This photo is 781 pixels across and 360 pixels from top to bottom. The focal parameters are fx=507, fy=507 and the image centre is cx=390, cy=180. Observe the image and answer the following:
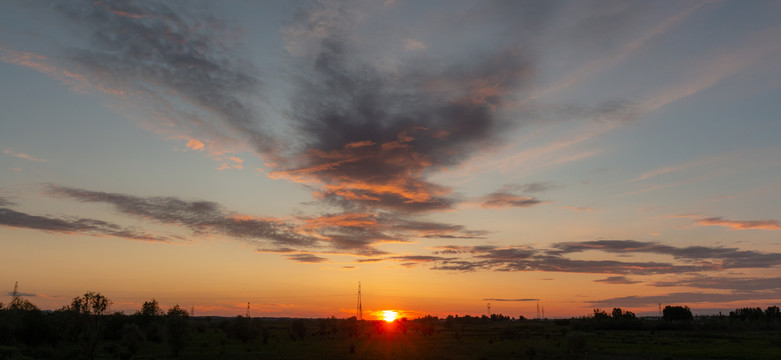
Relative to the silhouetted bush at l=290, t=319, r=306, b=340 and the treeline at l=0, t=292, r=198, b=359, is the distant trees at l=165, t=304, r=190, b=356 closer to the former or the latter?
the treeline at l=0, t=292, r=198, b=359

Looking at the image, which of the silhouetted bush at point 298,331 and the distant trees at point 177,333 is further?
the silhouetted bush at point 298,331

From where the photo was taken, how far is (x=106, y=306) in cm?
11694

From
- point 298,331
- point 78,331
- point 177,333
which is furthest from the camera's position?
point 298,331

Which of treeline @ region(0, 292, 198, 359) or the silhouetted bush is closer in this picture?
treeline @ region(0, 292, 198, 359)

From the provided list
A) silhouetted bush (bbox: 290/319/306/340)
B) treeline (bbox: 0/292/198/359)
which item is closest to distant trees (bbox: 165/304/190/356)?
treeline (bbox: 0/292/198/359)

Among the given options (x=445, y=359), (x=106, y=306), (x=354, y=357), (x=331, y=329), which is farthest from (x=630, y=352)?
(x=106, y=306)

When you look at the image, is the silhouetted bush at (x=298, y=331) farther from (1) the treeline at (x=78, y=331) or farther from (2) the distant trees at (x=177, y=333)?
(2) the distant trees at (x=177, y=333)

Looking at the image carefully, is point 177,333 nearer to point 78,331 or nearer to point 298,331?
point 78,331

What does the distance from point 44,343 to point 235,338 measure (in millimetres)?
35016

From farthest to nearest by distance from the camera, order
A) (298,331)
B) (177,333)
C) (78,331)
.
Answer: (298,331), (78,331), (177,333)

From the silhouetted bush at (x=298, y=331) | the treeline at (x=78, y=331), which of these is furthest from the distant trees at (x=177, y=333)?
the silhouetted bush at (x=298, y=331)

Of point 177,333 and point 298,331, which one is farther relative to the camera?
point 298,331

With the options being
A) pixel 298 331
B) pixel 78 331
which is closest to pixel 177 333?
pixel 78 331

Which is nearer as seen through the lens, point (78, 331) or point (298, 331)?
point (78, 331)
